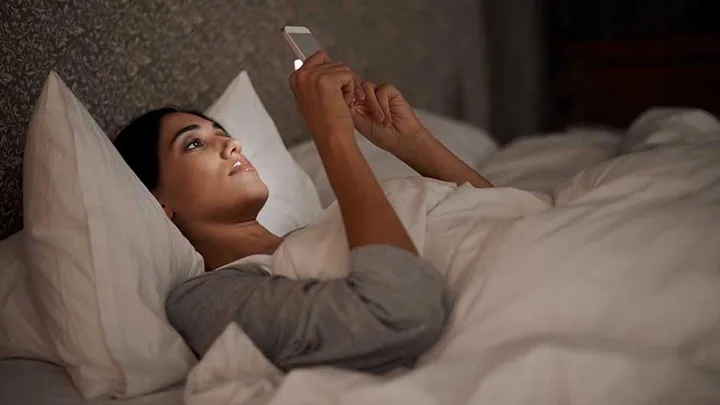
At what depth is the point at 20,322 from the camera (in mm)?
1083

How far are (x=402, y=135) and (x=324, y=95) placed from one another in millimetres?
341

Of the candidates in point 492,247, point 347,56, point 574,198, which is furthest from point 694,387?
point 347,56

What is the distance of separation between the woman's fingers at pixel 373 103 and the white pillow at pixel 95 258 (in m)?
0.40

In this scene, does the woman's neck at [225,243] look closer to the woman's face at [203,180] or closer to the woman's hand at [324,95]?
the woman's face at [203,180]

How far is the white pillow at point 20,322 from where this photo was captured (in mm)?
1072

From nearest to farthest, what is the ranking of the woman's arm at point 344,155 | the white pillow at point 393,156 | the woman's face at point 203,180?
1. the woman's arm at point 344,155
2. the woman's face at point 203,180
3. the white pillow at point 393,156

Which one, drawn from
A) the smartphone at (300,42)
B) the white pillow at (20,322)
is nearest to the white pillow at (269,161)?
the smartphone at (300,42)

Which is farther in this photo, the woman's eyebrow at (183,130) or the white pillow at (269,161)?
the white pillow at (269,161)

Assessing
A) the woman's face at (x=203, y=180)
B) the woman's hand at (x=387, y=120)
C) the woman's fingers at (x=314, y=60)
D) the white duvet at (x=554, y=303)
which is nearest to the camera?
the white duvet at (x=554, y=303)

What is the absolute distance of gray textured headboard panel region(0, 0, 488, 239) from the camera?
4.07 feet

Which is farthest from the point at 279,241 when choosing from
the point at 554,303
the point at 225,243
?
the point at 554,303

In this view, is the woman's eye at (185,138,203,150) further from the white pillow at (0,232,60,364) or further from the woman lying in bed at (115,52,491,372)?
the white pillow at (0,232,60,364)

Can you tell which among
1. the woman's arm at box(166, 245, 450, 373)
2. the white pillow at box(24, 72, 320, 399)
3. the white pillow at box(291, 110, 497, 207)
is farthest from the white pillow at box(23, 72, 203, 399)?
the white pillow at box(291, 110, 497, 207)

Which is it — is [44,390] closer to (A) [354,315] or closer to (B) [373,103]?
(A) [354,315]
